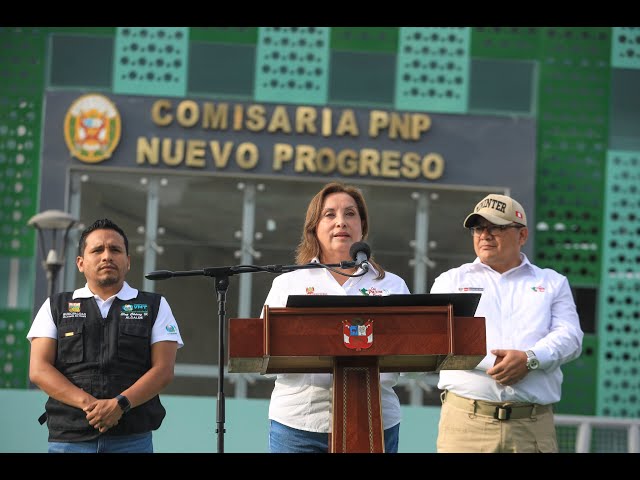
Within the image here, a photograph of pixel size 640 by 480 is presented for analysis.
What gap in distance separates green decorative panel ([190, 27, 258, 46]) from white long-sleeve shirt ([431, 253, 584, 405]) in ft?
24.7

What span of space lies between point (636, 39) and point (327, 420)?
9.11 m

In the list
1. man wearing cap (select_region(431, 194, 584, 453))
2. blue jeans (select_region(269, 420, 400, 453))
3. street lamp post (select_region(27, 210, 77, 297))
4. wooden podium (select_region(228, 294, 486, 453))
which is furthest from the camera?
street lamp post (select_region(27, 210, 77, 297))

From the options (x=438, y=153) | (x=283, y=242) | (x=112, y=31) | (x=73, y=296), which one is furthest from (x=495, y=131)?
(x=73, y=296)

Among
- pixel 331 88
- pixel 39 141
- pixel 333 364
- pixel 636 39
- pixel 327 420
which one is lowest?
pixel 327 420

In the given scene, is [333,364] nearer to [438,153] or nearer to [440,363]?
[440,363]

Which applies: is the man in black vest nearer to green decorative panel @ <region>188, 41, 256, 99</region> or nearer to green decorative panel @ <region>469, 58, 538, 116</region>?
green decorative panel @ <region>188, 41, 256, 99</region>

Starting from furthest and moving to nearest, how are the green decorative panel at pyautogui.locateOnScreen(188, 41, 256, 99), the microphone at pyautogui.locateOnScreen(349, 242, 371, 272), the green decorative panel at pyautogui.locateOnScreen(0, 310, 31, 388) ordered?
the green decorative panel at pyautogui.locateOnScreen(188, 41, 256, 99) < the green decorative panel at pyautogui.locateOnScreen(0, 310, 31, 388) < the microphone at pyautogui.locateOnScreen(349, 242, 371, 272)

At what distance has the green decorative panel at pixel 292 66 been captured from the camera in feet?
37.0

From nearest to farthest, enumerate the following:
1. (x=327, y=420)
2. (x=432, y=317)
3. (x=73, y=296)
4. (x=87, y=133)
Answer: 1. (x=432, y=317)
2. (x=327, y=420)
3. (x=73, y=296)
4. (x=87, y=133)

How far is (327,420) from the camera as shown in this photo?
11.9ft

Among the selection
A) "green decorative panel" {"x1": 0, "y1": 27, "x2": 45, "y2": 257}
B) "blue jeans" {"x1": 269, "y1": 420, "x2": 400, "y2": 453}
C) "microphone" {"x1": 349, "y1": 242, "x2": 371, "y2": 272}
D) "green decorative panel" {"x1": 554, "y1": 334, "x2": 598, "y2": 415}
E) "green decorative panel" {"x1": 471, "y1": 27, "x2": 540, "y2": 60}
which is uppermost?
"green decorative panel" {"x1": 471, "y1": 27, "x2": 540, "y2": 60}

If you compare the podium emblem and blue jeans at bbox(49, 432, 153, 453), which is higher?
the podium emblem

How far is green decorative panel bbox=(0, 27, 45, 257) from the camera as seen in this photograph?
11.2 metres

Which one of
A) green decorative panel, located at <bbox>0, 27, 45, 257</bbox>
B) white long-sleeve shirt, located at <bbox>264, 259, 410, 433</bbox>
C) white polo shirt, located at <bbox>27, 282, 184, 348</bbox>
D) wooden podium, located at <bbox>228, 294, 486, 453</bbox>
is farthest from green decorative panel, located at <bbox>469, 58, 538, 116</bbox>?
wooden podium, located at <bbox>228, 294, 486, 453</bbox>
